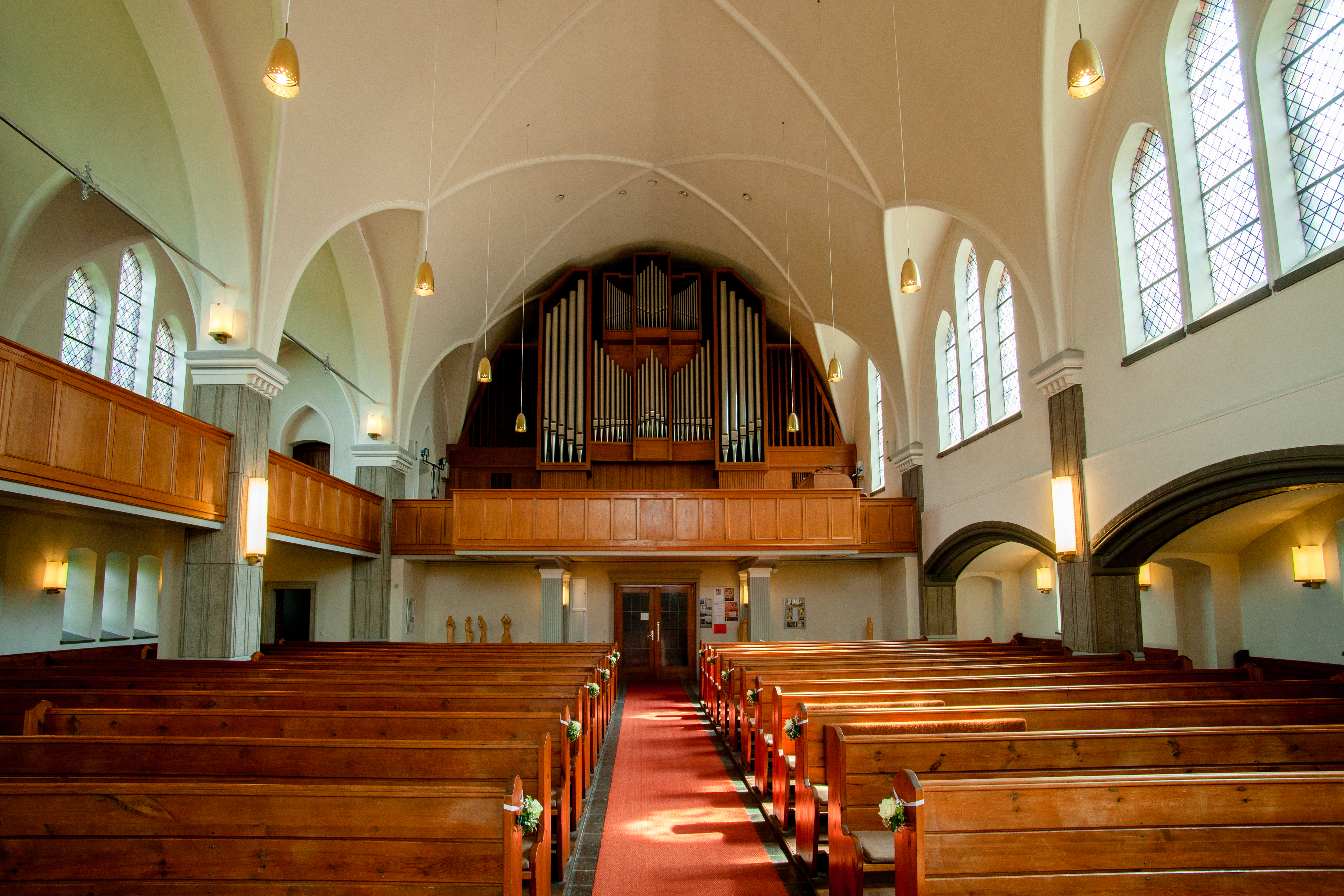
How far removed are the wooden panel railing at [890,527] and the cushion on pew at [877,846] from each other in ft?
40.6

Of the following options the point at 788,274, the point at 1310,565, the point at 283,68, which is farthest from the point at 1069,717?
the point at 788,274

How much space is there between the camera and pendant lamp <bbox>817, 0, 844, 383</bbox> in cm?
1160

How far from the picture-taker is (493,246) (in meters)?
16.2

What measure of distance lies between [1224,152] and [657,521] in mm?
10135

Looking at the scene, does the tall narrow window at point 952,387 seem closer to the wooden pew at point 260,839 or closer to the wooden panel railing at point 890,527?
Answer: the wooden panel railing at point 890,527

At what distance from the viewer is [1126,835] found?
320 centimetres

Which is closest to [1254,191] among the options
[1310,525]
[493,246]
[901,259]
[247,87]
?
[1310,525]

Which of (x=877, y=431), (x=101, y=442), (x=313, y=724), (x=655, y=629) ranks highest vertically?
(x=877, y=431)

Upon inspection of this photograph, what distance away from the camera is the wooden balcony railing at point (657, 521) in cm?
1534

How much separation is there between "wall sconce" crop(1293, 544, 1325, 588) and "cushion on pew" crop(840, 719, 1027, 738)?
7.96m

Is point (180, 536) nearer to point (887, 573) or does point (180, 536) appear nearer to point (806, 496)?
point (806, 496)

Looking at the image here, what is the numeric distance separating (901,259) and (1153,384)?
20.5 feet

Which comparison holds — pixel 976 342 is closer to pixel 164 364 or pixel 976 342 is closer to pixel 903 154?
pixel 903 154

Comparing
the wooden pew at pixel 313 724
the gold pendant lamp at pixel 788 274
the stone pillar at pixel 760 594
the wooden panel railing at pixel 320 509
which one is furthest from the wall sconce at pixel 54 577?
the gold pendant lamp at pixel 788 274
